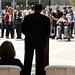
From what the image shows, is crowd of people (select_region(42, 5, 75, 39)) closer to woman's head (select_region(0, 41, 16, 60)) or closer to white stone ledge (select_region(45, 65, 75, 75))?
woman's head (select_region(0, 41, 16, 60))

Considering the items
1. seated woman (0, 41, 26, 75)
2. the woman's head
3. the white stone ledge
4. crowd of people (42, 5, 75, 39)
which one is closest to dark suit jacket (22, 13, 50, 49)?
seated woman (0, 41, 26, 75)

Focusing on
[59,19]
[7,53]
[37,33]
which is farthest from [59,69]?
[59,19]

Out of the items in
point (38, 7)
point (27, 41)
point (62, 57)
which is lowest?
point (62, 57)

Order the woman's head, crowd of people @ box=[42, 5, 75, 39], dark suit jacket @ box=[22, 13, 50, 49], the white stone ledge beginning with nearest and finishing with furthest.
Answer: the white stone ledge → the woman's head → dark suit jacket @ box=[22, 13, 50, 49] → crowd of people @ box=[42, 5, 75, 39]

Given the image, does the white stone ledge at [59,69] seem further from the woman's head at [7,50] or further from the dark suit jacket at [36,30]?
the dark suit jacket at [36,30]

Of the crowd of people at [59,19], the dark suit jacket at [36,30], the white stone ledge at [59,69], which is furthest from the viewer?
the crowd of people at [59,19]

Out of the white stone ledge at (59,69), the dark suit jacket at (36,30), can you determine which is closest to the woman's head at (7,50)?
the white stone ledge at (59,69)

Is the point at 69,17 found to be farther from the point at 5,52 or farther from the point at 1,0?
the point at 1,0

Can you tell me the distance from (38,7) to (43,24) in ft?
1.38

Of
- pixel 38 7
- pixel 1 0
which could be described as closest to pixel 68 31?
pixel 38 7

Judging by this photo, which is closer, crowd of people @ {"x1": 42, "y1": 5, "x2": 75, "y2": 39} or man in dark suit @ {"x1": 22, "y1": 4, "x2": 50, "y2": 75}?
man in dark suit @ {"x1": 22, "y1": 4, "x2": 50, "y2": 75}

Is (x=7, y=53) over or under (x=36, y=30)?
under

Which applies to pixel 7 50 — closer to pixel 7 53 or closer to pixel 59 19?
pixel 7 53

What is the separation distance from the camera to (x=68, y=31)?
19.3 metres
